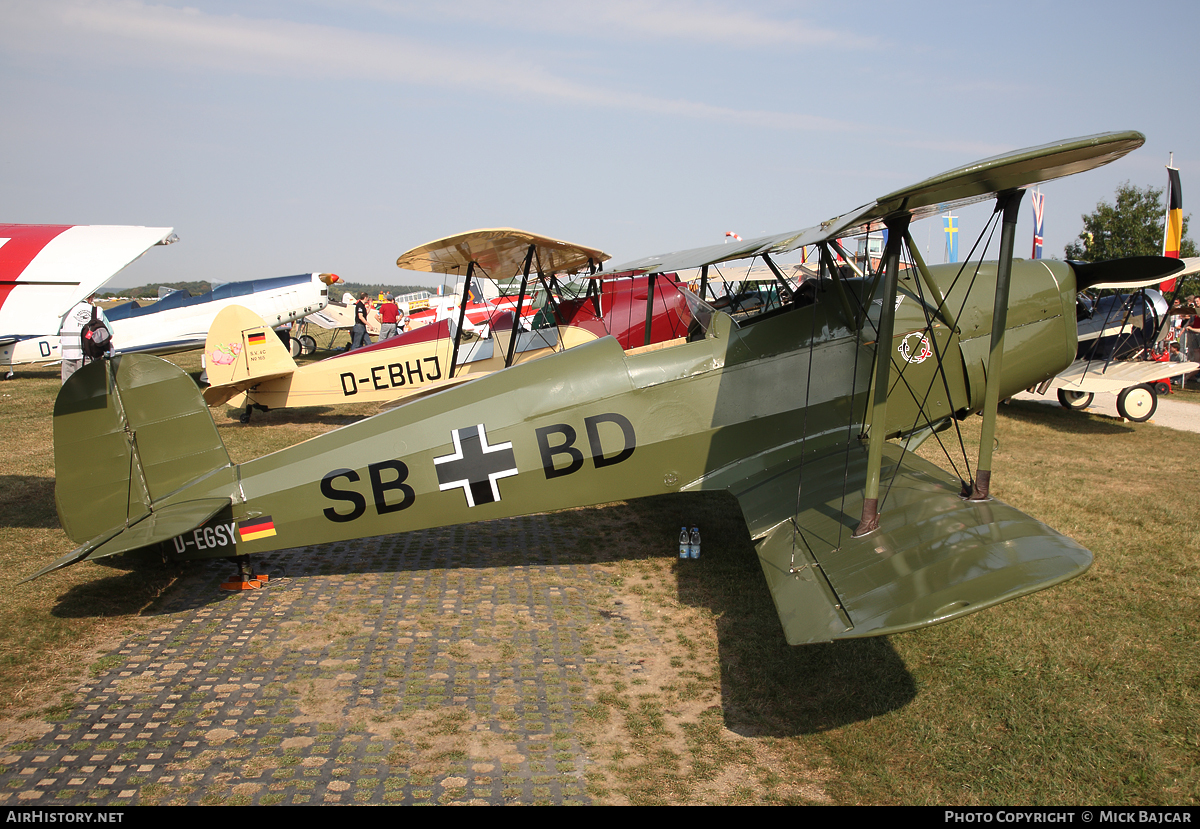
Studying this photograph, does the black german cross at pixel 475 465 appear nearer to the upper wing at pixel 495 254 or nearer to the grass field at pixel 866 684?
the grass field at pixel 866 684

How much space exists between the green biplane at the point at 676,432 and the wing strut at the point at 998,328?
13mm

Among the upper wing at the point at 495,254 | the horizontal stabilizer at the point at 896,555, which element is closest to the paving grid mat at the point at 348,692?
the horizontal stabilizer at the point at 896,555

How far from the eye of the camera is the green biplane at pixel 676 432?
13.4ft

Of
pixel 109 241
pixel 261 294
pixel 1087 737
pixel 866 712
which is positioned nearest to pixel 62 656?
pixel 109 241

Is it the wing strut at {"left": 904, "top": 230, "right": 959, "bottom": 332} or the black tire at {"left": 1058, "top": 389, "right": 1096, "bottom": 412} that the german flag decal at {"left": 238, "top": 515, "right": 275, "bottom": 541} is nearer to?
the wing strut at {"left": 904, "top": 230, "right": 959, "bottom": 332}

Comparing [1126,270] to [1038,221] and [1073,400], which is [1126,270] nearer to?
[1073,400]

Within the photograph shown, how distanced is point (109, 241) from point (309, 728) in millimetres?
2674

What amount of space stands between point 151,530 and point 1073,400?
41.6 feet

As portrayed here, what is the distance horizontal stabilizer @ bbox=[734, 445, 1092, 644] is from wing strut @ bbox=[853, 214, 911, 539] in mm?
101

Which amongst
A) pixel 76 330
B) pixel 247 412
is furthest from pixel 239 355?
pixel 76 330

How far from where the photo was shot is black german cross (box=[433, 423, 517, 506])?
474 centimetres

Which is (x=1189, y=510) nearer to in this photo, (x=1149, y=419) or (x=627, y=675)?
(x=1149, y=419)
